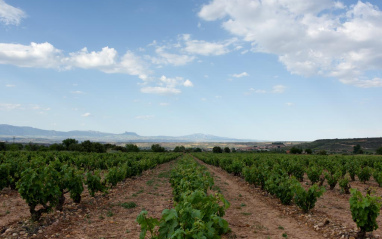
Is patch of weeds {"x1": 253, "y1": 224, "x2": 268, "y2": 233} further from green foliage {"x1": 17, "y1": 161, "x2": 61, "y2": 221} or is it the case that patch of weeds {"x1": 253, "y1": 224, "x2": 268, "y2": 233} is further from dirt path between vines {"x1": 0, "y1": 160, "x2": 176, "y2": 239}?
green foliage {"x1": 17, "y1": 161, "x2": 61, "y2": 221}

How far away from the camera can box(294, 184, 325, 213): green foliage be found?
10580mm

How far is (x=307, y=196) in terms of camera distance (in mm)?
10648

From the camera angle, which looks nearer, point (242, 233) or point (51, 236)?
point (51, 236)

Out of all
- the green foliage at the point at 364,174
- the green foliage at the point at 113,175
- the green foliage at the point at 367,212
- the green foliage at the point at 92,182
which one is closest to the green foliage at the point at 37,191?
the green foliage at the point at 92,182

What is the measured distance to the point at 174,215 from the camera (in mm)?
4609

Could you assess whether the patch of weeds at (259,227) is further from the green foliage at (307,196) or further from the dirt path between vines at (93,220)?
the dirt path between vines at (93,220)

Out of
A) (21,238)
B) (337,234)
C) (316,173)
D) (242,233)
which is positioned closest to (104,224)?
(21,238)

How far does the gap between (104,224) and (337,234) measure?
306 inches

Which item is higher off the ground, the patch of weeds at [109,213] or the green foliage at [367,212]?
the green foliage at [367,212]

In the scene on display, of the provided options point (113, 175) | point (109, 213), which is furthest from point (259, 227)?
point (113, 175)

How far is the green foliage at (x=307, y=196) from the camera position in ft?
34.7

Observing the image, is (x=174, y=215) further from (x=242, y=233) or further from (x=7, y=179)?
(x=7, y=179)

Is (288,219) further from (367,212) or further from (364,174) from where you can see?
(364,174)

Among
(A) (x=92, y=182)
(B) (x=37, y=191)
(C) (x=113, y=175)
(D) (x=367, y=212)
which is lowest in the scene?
(C) (x=113, y=175)
